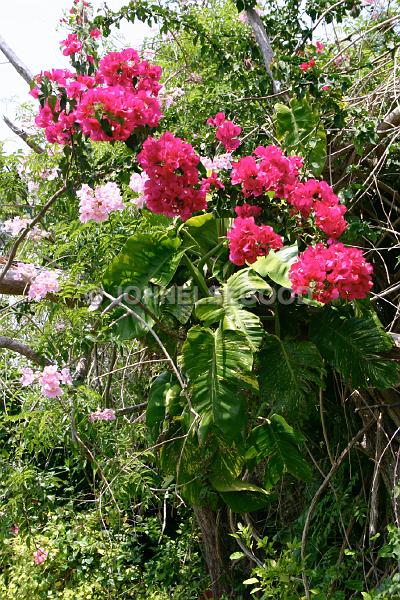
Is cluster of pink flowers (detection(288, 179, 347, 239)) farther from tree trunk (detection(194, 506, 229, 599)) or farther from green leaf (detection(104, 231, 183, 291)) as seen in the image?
tree trunk (detection(194, 506, 229, 599))

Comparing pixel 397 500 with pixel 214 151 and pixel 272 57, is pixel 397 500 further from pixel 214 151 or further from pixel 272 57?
pixel 272 57

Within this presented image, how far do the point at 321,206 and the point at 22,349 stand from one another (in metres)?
1.47

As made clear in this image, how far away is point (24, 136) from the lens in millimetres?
4203

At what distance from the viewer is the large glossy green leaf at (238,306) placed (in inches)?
92.9

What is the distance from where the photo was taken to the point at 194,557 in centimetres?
386

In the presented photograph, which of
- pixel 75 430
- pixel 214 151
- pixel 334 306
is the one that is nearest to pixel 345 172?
pixel 214 151

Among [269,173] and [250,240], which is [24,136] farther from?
[250,240]

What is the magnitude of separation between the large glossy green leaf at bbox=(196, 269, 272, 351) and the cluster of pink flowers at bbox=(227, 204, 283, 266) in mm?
162

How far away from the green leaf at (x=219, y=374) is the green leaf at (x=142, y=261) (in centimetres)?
31

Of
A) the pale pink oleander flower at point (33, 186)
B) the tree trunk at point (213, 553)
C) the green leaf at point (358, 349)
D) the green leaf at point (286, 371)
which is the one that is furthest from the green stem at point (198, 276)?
the tree trunk at point (213, 553)

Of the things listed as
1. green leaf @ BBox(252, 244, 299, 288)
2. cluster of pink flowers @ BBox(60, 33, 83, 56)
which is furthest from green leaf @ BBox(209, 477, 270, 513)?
cluster of pink flowers @ BBox(60, 33, 83, 56)

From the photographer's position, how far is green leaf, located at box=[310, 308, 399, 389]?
2418 millimetres

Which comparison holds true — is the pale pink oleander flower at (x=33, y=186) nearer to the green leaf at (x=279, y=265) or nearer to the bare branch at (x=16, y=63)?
the bare branch at (x=16, y=63)

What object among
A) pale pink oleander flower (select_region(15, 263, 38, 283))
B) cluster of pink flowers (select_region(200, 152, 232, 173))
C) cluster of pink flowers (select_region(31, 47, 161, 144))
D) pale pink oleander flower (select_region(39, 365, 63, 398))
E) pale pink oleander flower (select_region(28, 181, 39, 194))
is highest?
cluster of pink flowers (select_region(31, 47, 161, 144))
